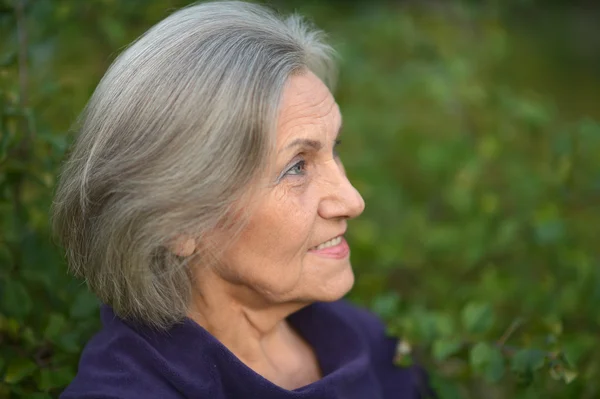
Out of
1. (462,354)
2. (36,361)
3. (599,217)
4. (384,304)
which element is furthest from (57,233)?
(599,217)

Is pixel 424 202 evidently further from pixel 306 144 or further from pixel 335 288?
pixel 306 144

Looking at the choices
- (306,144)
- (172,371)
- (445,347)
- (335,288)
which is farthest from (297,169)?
(445,347)

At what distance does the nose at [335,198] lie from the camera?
198 cm

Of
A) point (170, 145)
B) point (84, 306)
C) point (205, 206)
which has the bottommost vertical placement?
point (84, 306)

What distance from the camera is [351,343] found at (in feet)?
7.30

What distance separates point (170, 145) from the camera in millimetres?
1791

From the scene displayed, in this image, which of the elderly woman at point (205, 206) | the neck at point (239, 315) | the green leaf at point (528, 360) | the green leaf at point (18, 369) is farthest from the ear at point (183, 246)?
the green leaf at point (528, 360)

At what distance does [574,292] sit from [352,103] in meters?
2.18

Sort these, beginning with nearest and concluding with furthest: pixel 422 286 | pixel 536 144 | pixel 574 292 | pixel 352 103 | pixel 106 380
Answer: pixel 106 380, pixel 574 292, pixel 422 286, pixel 536 144, pixel 352 103

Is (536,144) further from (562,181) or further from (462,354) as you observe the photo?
(462,354)

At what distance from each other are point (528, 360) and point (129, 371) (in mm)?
1122

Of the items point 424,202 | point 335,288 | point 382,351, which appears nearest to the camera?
point 335,288

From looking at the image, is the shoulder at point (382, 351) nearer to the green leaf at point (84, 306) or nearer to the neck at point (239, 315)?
the neck at point (239, 315)

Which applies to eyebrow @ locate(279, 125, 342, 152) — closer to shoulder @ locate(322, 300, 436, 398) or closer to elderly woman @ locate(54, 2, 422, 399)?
elderly woman @ locate(54, 2, 422, 399)
